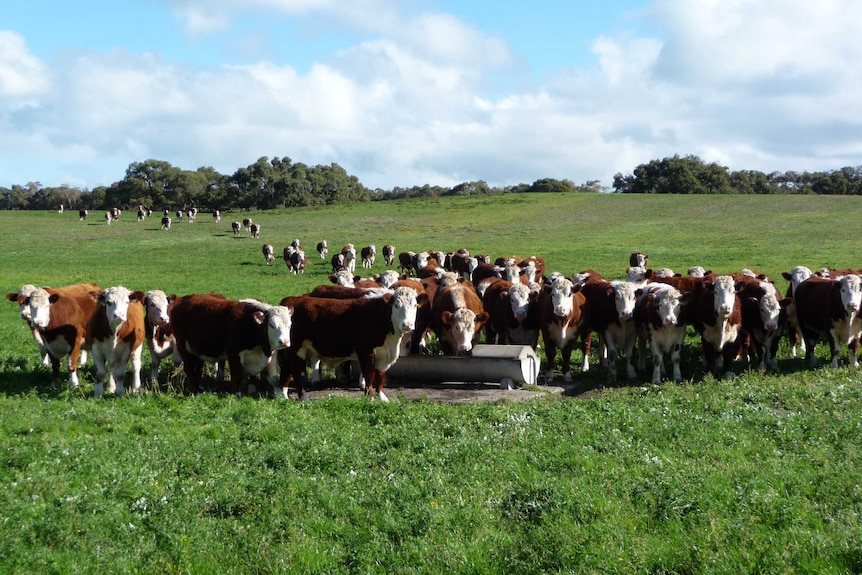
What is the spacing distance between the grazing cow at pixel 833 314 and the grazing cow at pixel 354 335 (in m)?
8.07

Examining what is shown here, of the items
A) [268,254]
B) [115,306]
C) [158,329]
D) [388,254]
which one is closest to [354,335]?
[115,306]

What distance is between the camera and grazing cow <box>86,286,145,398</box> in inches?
531

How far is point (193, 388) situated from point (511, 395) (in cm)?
542

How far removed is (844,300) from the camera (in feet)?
49.3

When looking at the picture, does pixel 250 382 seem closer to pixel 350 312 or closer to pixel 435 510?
pixel 350 312

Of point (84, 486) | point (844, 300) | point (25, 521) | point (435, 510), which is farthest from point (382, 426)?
point (844, 300)

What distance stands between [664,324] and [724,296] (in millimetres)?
1191

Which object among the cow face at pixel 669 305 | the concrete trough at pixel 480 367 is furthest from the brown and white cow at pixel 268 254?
the cow face at pixel 669 305

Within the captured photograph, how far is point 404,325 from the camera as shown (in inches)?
513

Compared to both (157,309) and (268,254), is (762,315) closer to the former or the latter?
(157,309)

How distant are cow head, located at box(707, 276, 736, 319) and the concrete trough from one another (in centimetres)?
351

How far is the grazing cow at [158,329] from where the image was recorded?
1442 cm

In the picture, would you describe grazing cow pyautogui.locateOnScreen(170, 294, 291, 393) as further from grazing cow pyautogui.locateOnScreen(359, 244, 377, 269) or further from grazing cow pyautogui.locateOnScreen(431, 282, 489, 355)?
grazing cow pyautogui.locateOnScreen(359, 244, 377, 269)

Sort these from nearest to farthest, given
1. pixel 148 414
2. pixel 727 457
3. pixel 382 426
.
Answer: pixel 727 457, pixel 382 426, pixel 148 414
